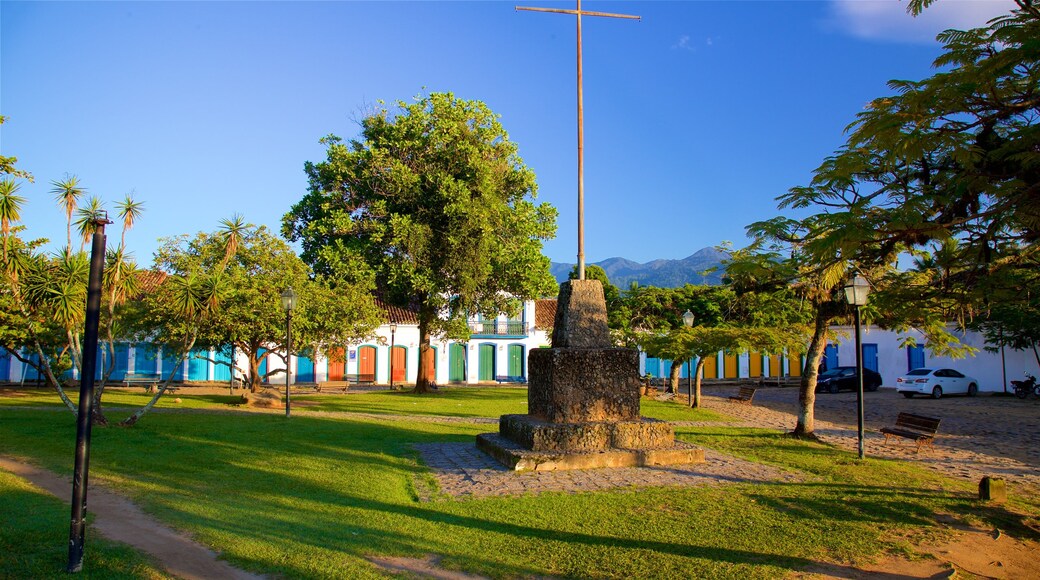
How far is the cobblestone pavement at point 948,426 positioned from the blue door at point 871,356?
5.17 metres

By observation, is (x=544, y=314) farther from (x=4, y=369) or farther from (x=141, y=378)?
(x=4, y=369)

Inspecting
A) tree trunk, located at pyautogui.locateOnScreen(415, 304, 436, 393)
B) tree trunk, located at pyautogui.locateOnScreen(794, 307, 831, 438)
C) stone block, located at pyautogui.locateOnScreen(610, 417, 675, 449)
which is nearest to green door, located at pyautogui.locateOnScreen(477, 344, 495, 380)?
tree trunk, located at pyautogui.locateOnScreen(415, 304, 436, 393)

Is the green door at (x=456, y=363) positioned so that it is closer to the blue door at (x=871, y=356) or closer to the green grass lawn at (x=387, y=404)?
the green grass lawn at (x=387, y=404)

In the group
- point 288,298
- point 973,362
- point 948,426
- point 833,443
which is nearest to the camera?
point 833,443

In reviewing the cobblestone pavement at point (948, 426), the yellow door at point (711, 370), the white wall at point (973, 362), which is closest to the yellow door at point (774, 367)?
the yellow door at point (711, 370)

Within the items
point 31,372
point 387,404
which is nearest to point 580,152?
point 387,404

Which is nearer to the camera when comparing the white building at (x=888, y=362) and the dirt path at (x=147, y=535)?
the dirt path at (x=147, y=535)

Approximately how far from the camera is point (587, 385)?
31.9 ft

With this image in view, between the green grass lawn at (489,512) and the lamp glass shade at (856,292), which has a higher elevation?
the lamp glass shade at (856,292)

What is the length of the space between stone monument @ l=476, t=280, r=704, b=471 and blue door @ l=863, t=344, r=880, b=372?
30.3 m

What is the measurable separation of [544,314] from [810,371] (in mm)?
27931

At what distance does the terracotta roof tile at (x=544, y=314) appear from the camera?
39562 mm

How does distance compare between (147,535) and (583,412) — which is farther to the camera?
(583,412)

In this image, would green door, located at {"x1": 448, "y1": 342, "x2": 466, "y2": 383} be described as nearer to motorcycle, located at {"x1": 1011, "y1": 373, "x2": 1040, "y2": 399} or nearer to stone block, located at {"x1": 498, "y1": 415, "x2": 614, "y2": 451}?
motorcycle, located at {"x1": 1011, "y1": 373, "x2": 1040, "y2": 399}
